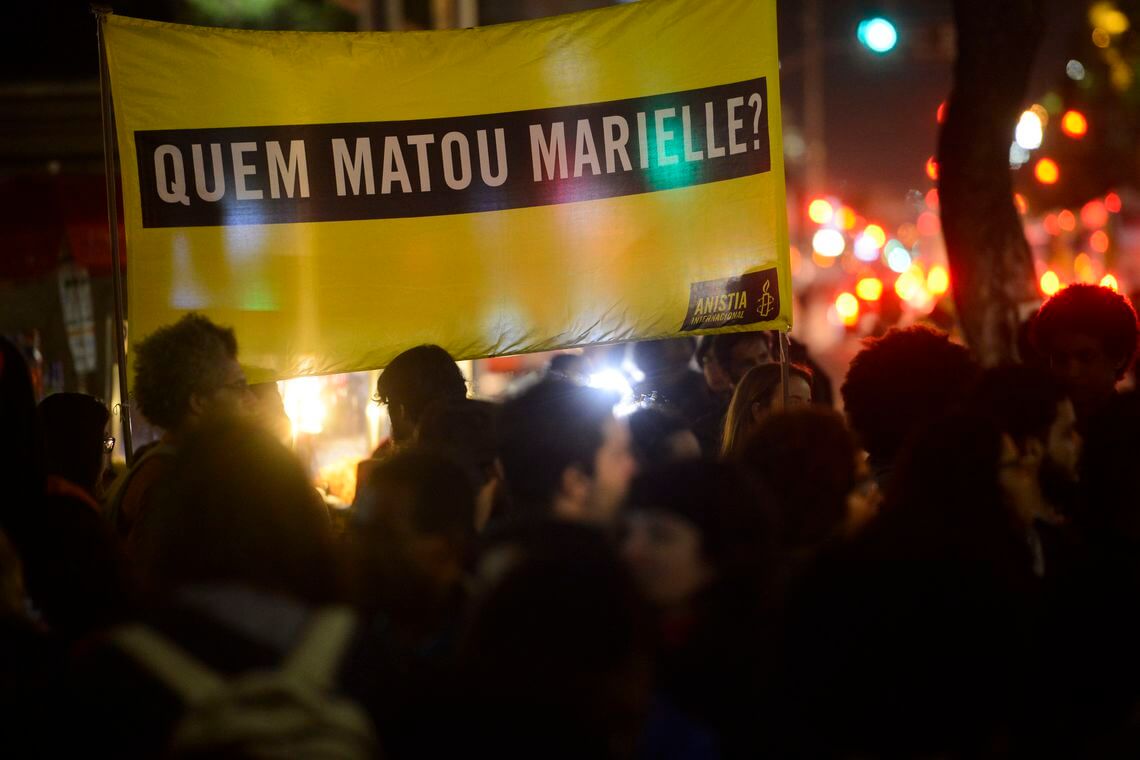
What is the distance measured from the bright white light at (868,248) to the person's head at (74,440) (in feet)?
74.9

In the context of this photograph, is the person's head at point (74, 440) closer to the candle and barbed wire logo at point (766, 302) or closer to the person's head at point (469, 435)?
the person's head at point (469, 435)

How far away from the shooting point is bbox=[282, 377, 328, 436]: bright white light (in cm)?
941

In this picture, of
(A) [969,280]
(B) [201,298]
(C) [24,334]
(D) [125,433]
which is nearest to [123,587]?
(D) [125,433]

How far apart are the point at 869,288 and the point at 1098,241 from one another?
1113 cm

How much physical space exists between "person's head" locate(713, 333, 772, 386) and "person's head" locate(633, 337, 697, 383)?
8.8 inches

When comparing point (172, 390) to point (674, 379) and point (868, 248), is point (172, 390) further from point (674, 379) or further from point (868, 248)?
point (868, 248)

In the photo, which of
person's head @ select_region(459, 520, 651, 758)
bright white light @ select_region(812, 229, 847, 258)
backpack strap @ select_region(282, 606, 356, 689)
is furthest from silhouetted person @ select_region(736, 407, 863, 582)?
bright white light @ select_region(812, 229, 847, 258)

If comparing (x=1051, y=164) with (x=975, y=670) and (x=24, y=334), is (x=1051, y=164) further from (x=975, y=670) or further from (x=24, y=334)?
(x=975, y=670)

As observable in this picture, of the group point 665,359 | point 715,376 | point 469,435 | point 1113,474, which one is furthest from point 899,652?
point 715,376

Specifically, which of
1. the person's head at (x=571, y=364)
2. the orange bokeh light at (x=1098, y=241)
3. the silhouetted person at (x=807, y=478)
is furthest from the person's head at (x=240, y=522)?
the orange bokeh light at (x=1098, y=241)

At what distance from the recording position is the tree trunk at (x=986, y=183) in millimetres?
8750

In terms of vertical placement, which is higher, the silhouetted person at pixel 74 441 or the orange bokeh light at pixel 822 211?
the orange bokeh light at pixel 822 211

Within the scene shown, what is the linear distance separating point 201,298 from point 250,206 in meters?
0.46

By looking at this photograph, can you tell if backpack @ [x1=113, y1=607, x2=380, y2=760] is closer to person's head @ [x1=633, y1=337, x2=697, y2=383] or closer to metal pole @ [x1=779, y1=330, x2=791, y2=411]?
metal pole @ [x1=779, y1=330, x2=791, y2=411]
